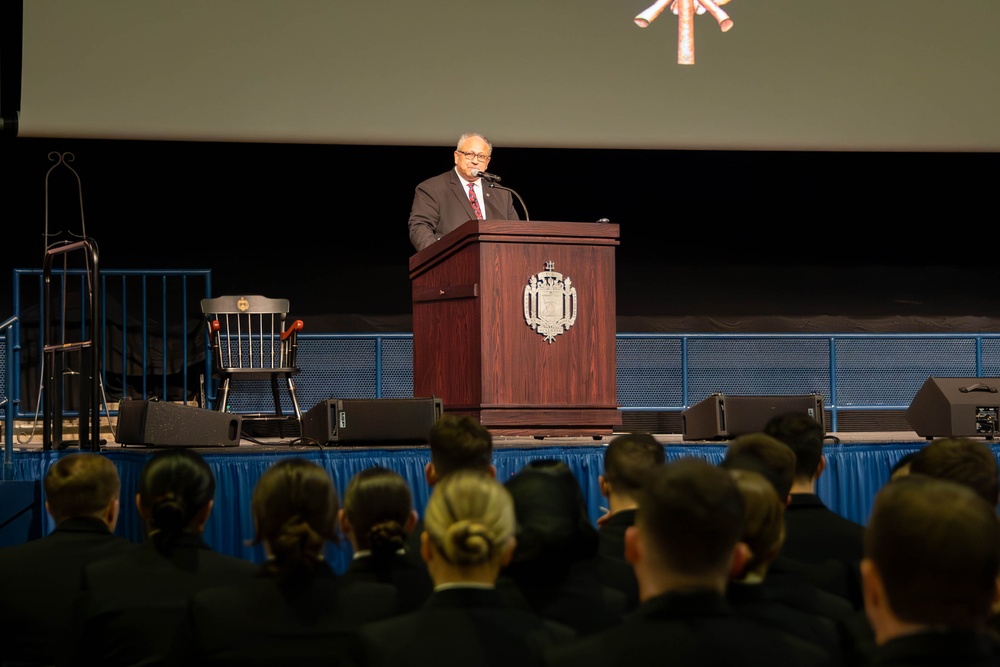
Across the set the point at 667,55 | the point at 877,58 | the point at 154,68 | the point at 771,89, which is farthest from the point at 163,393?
the point at 877,58

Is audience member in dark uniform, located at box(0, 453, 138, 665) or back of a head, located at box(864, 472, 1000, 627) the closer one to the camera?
back of a head, located at box(864, 472, 1000, 627)

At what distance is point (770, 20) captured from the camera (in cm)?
796

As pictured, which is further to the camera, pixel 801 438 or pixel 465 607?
pixel 801 438

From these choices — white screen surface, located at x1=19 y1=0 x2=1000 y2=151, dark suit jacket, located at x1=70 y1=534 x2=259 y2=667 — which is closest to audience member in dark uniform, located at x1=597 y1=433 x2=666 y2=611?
dark suit jacket, located at x1=70 y1=534 x2=259 y2=667

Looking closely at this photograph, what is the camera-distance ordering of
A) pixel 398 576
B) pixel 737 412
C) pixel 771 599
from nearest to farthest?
pixel 771 599 → pixel 398 576 → pixel 737 412

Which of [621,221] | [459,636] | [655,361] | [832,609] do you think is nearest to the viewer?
[459,636]

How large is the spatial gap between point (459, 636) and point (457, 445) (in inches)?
49.0

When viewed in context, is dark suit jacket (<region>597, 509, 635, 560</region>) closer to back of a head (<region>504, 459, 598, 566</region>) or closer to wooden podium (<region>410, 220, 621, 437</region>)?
Result: back of a head (<region>504, 459, 598, 566</region>)

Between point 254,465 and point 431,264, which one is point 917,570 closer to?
point 254,465

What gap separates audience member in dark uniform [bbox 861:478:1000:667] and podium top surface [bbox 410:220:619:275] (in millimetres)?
2980

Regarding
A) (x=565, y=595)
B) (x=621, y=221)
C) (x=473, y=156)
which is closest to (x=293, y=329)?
(x=473, y=156)

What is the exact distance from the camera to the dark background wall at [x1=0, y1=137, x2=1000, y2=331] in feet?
29.0

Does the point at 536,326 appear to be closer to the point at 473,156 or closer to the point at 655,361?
the point at 473,156

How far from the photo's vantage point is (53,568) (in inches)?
96.9
